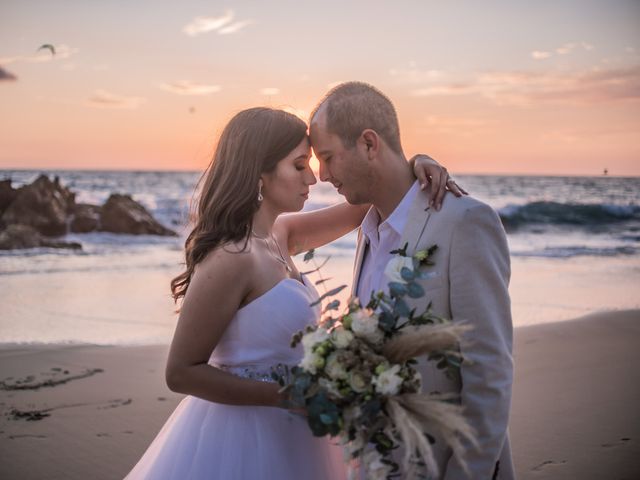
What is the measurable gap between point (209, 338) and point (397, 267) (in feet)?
2.87

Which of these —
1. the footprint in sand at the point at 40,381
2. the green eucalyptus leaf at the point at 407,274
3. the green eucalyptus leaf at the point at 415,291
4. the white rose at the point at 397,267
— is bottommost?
the footprint in sand at the point at 40,381

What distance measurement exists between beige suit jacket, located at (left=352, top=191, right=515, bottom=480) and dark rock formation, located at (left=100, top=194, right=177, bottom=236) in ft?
65.6

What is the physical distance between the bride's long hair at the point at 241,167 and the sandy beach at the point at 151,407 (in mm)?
3064

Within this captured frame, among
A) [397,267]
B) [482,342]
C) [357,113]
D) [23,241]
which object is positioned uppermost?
[357,113]

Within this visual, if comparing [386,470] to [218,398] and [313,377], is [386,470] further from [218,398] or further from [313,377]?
[218,398]

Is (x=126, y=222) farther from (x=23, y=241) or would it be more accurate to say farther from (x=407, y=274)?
(x=407, y=274)

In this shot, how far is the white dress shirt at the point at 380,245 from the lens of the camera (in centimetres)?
312

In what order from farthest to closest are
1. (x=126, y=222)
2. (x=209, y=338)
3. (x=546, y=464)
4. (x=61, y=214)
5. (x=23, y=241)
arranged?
(x=61, y=214) < (x=126, y=222) < (x=23, y=241) < (x=546, y=464) < (x=209, y=338)

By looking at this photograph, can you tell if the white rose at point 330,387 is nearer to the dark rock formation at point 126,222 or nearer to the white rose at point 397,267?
the white rose at point 397,267

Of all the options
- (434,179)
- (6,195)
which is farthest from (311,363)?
(6,195)

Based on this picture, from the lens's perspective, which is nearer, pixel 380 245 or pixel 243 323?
pixel 243 323

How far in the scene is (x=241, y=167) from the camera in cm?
330

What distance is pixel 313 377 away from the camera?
7.57 feet

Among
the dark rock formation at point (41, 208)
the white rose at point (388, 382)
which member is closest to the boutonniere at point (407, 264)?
the white rose at point (388, 382)
